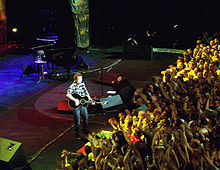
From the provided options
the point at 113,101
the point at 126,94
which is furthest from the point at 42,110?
the point at 126,94

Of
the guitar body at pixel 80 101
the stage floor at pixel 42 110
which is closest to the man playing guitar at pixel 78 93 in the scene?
the guitar body at pixel 80 101

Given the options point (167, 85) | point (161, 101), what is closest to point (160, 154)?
point (161, 101)

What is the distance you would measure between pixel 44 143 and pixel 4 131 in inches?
55.6

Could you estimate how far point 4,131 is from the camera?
26.0 ft

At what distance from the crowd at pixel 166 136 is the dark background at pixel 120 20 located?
13555 millimetres

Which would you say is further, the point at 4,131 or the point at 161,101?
the point at 4,131

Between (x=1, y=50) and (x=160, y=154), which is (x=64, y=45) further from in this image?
(x=160, y=154)

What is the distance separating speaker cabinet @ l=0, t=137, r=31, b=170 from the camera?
503cm

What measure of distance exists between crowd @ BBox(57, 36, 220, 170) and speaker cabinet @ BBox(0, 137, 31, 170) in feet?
3.06

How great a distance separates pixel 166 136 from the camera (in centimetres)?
464

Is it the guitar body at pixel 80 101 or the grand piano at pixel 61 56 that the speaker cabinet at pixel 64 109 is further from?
the grand piano at pixel 61 56

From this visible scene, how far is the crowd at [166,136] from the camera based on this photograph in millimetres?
4203

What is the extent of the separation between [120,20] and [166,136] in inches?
698

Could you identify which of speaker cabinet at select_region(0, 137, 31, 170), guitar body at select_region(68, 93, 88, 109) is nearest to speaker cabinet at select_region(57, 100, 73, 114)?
guitar body at select_region(68, 93, 88, 109)
